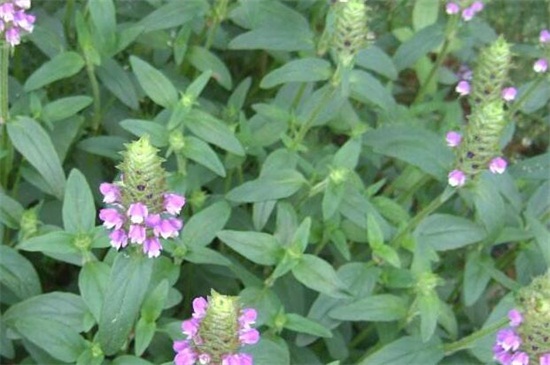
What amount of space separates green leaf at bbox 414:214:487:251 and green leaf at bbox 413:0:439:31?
1.57 meters

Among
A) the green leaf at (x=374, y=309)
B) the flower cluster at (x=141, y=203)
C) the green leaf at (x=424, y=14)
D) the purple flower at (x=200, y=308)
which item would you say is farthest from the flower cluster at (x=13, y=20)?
the green leaf at (x=424, y=14)

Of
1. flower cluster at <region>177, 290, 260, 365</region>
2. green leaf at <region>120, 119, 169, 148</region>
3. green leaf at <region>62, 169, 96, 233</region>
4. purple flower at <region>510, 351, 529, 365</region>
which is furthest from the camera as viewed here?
green leaf at <region>120, 119, 169, 148</region>

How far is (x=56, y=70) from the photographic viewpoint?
412 centimetres

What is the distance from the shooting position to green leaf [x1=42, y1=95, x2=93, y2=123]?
4.05 meters

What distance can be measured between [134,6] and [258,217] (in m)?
1.52

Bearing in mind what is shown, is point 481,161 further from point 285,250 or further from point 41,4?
point 41,4

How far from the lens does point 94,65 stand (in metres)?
4.27

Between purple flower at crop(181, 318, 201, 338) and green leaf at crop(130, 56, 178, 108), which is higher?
green leaf at crop(130, 56, 178, 108)

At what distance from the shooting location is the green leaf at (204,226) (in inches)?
146

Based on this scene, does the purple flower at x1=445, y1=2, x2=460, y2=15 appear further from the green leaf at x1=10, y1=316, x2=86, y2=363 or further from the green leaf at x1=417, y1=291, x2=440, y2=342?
the green leaf at x1=10, y1=316, x2=86, y2=363

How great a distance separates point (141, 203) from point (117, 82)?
1.69m

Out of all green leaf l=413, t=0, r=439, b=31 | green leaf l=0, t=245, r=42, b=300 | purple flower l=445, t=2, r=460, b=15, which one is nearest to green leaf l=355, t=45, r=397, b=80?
purple flower l=445, t=2, r=460, b=15

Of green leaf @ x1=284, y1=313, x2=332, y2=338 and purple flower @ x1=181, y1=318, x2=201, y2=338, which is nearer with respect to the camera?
purple flower @ x1=181, y1=318, x2=201, y2=338

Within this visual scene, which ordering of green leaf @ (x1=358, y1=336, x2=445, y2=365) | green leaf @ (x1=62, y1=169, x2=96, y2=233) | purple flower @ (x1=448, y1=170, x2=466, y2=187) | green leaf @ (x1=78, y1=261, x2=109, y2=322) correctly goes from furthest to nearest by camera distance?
green leaf @ (x1=358, y1=336, x2=445, y2=365) → purple flower @ (x1=448, y1=170, x2=466, y2=187) → green leaf @ (x1=62, y1=169, x2=96, y2=233) → green leaf @ (x1=78, y1=261, x2=109, y2=322)
